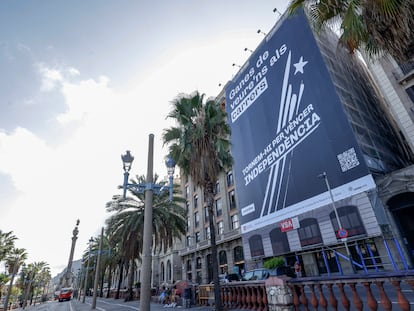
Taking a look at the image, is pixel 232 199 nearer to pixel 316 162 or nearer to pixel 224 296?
pixel 316 162

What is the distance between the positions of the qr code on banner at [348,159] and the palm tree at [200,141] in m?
14.6

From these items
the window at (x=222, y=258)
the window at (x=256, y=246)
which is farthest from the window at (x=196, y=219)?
the window at (x=256, y=246)

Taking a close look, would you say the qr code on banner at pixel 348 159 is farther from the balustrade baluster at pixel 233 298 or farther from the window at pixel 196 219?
the window at pixel 196 219

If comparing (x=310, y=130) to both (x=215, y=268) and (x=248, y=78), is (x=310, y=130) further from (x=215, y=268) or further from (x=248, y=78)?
(x=215, y=268)

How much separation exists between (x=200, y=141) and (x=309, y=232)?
1815 centimetres

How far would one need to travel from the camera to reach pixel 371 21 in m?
7.70

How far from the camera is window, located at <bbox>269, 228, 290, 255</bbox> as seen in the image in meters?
27.6

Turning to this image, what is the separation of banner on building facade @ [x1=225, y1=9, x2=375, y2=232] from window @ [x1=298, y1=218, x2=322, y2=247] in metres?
1.36

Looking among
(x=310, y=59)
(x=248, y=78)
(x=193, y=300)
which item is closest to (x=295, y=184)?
(x=310, y=59)

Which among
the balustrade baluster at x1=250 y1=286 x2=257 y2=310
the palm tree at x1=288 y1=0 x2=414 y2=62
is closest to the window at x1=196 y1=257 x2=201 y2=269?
the balustrade baluster at x1=250 y1=286 x2=257 y2=310

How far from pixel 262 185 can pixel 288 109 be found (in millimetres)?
10419

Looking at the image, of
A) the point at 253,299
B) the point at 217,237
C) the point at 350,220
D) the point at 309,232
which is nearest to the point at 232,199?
the point at 217,237

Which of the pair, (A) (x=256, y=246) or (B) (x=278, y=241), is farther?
(A) (x=256, y=246)

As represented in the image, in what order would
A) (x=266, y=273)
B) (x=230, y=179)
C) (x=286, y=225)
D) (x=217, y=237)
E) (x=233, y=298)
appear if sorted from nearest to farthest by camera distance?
(x=233, y=298) → (x=266, y=273) → (x=286, y=225) → (x=217, y=237) → (x=230, y=179)
